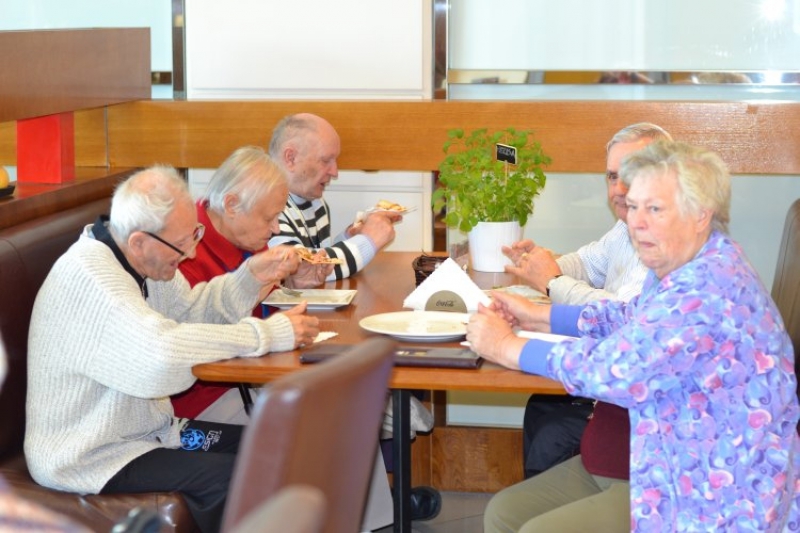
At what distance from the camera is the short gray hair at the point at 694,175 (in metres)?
2.18

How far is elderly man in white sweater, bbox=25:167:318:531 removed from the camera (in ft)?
7.96

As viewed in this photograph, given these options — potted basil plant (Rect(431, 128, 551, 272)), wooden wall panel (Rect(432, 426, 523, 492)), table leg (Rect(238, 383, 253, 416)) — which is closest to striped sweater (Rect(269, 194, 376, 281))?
potted basil plant (Rect(431, 128, 551, 272))

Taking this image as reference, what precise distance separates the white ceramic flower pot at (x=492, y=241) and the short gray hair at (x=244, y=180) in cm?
61

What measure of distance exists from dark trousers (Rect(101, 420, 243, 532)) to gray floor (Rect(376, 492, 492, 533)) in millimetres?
1206

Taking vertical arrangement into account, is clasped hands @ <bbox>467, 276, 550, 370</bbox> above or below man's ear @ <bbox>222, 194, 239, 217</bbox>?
below

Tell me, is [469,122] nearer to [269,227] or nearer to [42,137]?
[269,227]

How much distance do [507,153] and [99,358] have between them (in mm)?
1507

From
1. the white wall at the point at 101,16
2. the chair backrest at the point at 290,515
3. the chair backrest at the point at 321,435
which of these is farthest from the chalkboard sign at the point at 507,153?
the chair backrest at the point at 290,515

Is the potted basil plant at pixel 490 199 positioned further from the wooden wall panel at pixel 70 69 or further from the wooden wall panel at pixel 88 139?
the wooden wall panel at pixel 88 139

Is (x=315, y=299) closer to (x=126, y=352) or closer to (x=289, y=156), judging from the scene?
(x=126, y=352)

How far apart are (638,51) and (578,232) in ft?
2.30

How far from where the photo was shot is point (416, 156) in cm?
413

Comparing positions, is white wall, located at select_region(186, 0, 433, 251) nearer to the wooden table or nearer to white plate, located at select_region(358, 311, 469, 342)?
the wooden table

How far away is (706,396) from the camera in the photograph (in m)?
2.12
